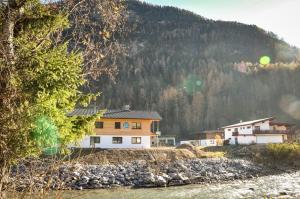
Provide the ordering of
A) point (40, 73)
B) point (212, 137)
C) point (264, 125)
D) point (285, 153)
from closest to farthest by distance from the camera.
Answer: point (40, 73) < point (285, 153) < point (264, 125) < point (212, 137)

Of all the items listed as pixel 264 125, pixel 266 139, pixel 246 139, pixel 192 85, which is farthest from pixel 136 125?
pixel 192 85

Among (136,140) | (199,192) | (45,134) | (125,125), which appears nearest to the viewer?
(45,134)

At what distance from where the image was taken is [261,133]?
70.3 meters

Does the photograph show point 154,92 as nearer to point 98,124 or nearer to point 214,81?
point 214,81

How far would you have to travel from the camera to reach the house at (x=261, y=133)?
70.6 m

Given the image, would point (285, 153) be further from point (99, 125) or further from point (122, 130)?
point (99, 125)

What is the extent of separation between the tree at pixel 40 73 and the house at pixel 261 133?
63.8 m

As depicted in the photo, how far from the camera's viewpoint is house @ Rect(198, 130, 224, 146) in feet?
273

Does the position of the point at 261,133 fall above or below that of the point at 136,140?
above

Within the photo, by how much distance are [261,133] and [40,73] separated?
65.7m

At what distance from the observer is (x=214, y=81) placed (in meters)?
196

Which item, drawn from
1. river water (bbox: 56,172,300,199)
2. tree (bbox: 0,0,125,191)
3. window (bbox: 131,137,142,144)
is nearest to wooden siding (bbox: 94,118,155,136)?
window (bbox: 131,137,142,144)

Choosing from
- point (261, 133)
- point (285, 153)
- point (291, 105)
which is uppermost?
point (291, 105)

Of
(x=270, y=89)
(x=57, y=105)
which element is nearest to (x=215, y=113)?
(x=270, y=89)
